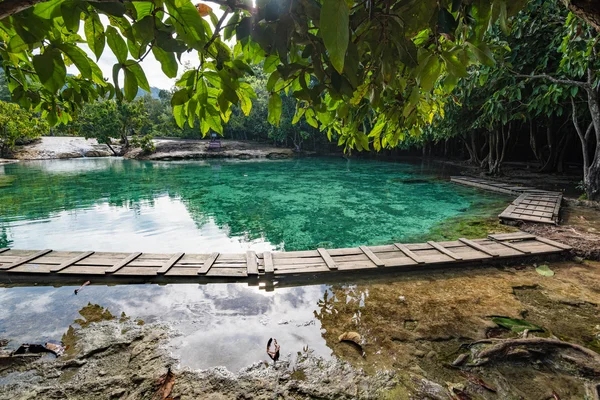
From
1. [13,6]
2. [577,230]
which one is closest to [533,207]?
[577,230]

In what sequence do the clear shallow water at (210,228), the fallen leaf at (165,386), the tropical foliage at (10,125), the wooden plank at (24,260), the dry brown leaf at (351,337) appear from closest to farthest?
the fallen leaf at (165,386) < the dry brown leaf at (351,337) < the clear shallow water at (210,228) < the wooden plank at (24,260) < the tropical foliage at (10,125)

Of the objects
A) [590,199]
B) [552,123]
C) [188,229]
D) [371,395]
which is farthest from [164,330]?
[552,123]

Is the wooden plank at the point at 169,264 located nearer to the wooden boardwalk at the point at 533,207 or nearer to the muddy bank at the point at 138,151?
the wooden boardwalk at the point at 533,207

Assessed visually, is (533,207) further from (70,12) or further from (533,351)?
(70,12)

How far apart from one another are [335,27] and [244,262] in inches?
175

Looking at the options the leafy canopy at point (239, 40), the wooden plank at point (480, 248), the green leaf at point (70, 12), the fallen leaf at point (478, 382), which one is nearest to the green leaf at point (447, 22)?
the leafy canopy at point (239, 40)

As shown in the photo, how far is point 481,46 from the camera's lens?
45.7 inches

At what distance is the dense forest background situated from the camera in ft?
22.0

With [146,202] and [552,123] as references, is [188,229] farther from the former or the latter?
[552,123]

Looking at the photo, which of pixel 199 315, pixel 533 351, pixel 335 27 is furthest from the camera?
pixel 199 315

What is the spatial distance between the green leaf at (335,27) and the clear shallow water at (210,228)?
2911 mm

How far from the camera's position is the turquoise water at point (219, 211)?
280 inches

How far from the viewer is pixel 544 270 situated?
4539 mm

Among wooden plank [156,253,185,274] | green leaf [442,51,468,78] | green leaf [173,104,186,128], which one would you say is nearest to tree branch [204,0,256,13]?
green leaf [173,104,186,128]
